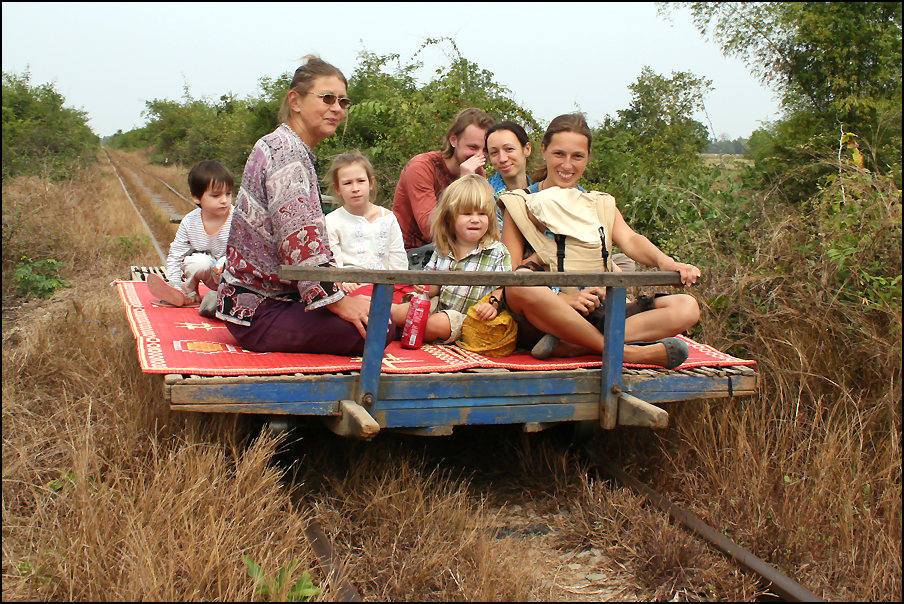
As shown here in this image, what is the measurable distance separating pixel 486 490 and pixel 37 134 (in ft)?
88.7

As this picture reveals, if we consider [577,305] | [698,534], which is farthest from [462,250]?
[698,534]

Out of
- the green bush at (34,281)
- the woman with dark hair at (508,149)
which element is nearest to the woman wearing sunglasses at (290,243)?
the woman with dark hair at (508,149)

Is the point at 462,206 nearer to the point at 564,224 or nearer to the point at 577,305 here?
the point at 564,224

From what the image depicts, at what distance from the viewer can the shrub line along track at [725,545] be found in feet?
8.65

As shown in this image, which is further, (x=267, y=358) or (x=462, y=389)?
(x=267, y=358)

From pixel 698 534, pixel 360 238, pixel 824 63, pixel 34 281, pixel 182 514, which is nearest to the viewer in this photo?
pixel 182 514

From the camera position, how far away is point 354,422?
302cm

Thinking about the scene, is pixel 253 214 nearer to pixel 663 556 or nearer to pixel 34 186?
pixel 663 556

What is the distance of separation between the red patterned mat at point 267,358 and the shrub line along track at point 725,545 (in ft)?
1.91

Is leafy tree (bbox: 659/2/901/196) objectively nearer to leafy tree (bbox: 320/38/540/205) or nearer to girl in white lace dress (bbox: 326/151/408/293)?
leafy tree (bbox: 320/38/540/205)

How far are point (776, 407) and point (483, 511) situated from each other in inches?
66.8

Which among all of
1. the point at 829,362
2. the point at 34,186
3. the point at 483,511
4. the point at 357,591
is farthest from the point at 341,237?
the point at 34,186

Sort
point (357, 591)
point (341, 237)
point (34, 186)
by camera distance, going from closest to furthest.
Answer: point (357, 591), point (341, 237), point (34, 186)

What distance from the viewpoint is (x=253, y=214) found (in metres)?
3.44
